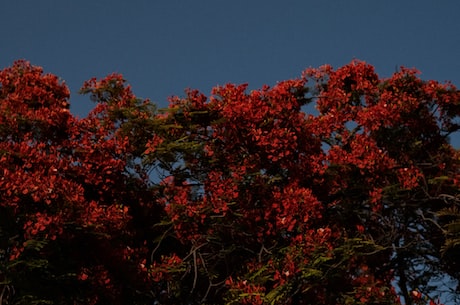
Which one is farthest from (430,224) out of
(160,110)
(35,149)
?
(35,149)

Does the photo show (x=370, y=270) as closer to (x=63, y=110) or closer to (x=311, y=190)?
(x=311, y=190)

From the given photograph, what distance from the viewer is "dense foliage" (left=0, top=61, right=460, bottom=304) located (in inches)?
520

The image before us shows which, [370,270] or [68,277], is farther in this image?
[370,270]

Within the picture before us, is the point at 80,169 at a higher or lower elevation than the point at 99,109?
lower

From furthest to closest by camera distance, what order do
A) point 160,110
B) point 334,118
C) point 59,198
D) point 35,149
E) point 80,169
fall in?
1. point 334,118
2. point 160,110
3. point 80,169
4. point 35,149
5. point 59,198

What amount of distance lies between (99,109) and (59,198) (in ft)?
14.1

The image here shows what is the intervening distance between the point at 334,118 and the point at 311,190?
3.39 metres

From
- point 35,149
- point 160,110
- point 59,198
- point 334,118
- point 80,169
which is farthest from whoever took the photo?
point 334,118

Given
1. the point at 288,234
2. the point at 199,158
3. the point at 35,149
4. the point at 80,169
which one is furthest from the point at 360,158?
the point at 35,149

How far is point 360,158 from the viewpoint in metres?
15.2

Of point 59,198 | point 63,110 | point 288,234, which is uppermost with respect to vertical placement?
point 63,110

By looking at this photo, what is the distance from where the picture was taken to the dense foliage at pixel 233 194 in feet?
43.3

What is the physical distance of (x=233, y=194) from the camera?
46.9 feet

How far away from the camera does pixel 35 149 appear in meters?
13.5
